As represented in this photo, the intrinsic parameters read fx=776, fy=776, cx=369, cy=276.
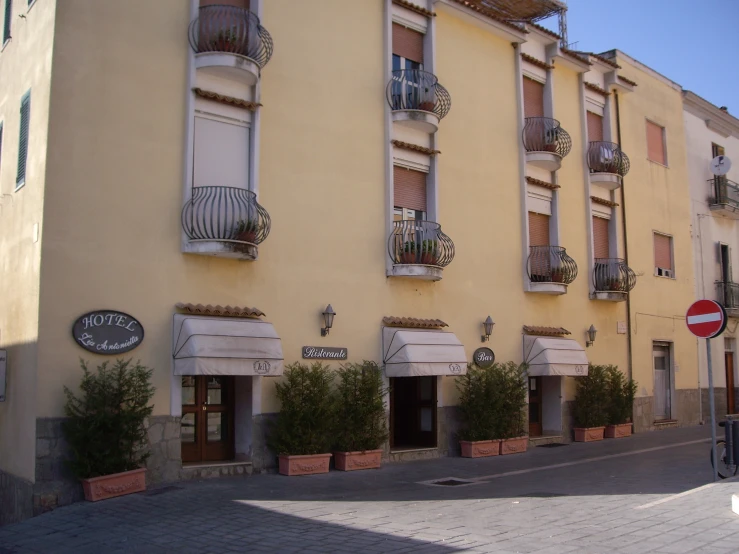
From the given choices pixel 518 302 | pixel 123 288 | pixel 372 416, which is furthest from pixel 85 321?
pixel 518 302

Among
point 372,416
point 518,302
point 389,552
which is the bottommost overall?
point 389,552

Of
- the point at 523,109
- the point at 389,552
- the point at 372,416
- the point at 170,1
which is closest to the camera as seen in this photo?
the point at 389,552

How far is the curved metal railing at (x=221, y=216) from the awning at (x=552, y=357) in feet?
27.3

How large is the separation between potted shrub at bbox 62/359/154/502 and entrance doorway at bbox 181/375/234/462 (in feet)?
5.09

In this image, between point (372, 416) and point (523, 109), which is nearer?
point (372, 416)

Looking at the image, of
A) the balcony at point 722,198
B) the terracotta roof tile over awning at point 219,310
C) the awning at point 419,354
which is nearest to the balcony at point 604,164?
the balcony at point 722,198

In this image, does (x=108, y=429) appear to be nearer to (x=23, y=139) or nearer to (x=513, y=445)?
(x=23, y=139)

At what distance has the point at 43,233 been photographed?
11.5 meters

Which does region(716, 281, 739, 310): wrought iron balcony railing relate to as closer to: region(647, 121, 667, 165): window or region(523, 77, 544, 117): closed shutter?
region(647, 121, 667, 165): window

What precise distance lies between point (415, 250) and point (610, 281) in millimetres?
7853

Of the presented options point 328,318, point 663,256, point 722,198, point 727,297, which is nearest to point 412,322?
point 328,318

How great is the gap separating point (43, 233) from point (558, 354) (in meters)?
12.2

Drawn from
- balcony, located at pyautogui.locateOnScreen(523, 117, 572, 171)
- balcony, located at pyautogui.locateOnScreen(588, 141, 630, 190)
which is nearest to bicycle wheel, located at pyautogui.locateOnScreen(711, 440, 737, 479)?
balcony, located at pyautogui.locateOnScreen(523, 117, 572, 171)

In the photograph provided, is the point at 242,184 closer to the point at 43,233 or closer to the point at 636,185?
the point at 43,233
